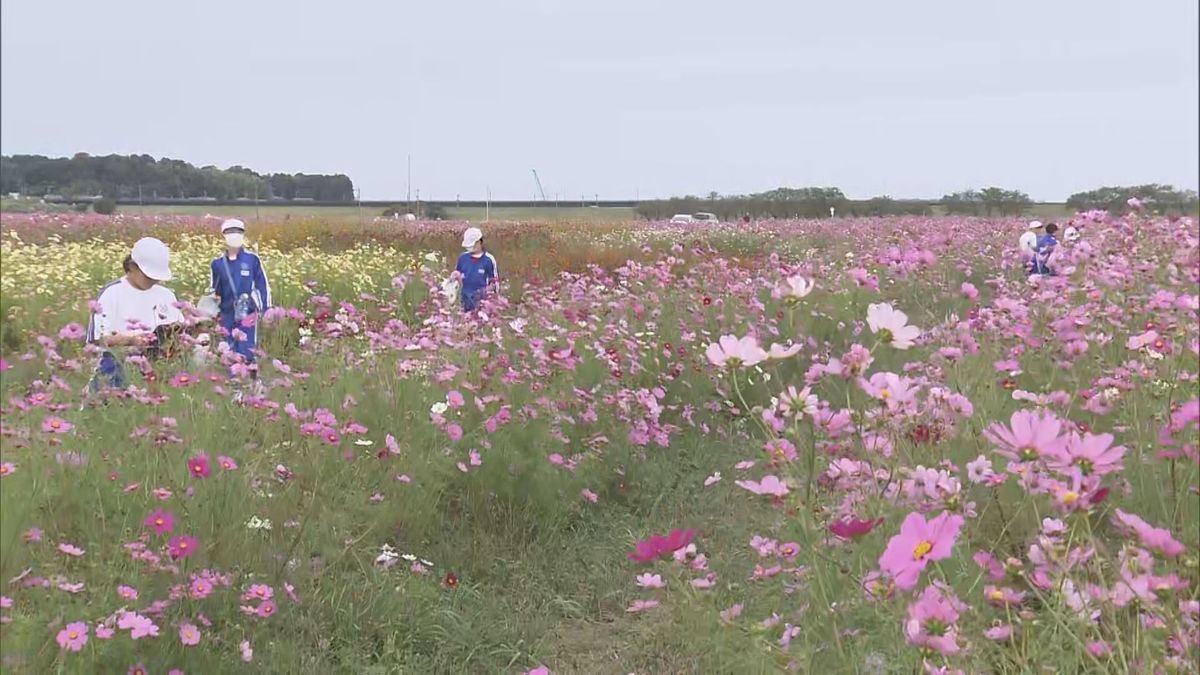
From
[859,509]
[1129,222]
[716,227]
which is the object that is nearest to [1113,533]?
[859,509]

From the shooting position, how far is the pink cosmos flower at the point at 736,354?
1407mm

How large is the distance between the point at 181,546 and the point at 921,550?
1.65 metres

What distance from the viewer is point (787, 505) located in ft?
5.19

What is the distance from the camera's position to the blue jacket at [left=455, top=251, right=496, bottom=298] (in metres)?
6.82

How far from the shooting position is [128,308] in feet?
12.8

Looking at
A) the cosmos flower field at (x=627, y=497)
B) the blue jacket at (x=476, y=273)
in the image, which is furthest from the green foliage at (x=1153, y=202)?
the blue jacket at (x=476, y=273)

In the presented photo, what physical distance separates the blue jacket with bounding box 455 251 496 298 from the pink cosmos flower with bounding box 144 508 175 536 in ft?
15.1

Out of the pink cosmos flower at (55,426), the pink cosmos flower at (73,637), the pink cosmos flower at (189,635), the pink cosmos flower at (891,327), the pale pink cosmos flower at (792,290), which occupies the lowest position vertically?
the pink cosmos flower at (189,635)

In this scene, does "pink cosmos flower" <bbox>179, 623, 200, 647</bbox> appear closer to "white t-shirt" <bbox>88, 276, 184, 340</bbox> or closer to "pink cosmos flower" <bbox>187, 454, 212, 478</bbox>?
"pink cosmos flower" <bbox>187, 454, 212, 478</bbox>

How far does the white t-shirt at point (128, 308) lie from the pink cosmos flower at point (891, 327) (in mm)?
3068

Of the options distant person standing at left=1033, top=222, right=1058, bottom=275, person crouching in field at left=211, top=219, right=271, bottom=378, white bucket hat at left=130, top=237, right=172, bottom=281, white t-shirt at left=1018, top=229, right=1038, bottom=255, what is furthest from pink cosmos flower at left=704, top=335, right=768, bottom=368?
white t-shirt at left=1018, top=229, right=1038, bottom=255

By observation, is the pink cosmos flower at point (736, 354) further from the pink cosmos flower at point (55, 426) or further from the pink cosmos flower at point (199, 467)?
the pink cosmos flower at point (55, 426)

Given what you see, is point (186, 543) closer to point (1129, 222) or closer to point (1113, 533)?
point (1113, 533)

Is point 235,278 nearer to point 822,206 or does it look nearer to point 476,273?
point 476,273
